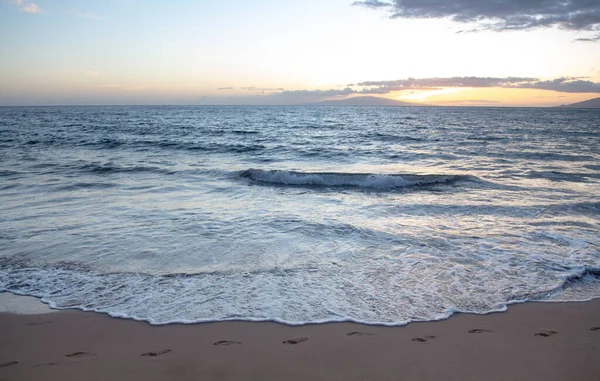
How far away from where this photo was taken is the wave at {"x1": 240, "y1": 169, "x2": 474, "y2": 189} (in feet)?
46.7

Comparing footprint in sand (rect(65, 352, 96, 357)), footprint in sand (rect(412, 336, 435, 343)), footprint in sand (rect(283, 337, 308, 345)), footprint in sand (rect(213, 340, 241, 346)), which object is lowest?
footprint in sand (rect(412, 336, 435, 343))

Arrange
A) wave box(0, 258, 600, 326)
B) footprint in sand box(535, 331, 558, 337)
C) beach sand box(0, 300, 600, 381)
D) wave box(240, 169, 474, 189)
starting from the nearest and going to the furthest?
1. beach sand box(0, 300, 600, 381)
2. footprint in sand box(535, 331, 558, 337)
3. wave box(0, 258, 600, 326)
4. wave box(240, 169, 474, 189)

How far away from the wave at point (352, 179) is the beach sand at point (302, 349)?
983 cm

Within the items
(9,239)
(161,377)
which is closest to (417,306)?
(161,377)

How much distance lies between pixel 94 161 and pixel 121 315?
16.2m

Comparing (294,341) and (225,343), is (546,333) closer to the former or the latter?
(294,341)

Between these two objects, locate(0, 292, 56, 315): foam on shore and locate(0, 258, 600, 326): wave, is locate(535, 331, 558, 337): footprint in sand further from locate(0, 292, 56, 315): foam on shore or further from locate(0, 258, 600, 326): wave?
locate(0, 292, 56, 315): foam on shore

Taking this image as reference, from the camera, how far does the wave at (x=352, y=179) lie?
46.7 ft

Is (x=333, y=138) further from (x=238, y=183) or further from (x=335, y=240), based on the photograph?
(x=335, y=240)

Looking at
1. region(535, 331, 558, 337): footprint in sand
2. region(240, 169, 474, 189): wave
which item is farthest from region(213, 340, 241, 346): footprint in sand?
region(240, 169, 474, 189): wave

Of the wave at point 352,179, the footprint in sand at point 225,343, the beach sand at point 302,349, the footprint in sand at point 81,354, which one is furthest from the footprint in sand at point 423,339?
the wave at point 352,179

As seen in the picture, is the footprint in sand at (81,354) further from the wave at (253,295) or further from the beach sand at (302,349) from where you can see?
the wave at (253,295)

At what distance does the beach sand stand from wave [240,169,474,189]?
9827 mm

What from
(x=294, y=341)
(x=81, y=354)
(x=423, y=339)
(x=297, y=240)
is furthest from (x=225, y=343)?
(x=297, y=240)
